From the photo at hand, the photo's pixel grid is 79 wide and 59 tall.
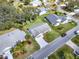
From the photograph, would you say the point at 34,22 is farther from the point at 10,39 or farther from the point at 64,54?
the point at 64,54

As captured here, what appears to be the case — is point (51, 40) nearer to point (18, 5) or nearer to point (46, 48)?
point (46, 48)

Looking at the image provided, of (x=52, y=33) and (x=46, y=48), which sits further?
(x=52, y=33)

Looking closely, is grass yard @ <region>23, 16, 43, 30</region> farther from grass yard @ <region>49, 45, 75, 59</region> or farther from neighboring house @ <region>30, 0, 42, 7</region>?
grass yard @ <region>49, 45, 75, 59</region>

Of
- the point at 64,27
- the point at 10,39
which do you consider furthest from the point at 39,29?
the point at 10,39

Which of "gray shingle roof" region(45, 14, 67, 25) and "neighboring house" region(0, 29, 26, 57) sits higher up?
"neighboring house" region(0, 29, 26, 57)

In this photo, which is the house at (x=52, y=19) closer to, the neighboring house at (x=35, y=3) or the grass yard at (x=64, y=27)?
the grass yard at (x=64, y=27)

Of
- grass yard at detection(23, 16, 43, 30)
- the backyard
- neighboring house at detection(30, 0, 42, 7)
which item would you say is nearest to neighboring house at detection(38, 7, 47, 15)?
grass yard at detection(23, 16, 43, 30)

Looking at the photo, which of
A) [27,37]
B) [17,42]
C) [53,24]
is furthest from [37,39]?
[53,24]

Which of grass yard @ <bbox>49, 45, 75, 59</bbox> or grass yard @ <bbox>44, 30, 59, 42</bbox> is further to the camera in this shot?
grass yard @ <bbox>44, 30, 59, 42</bbox>
